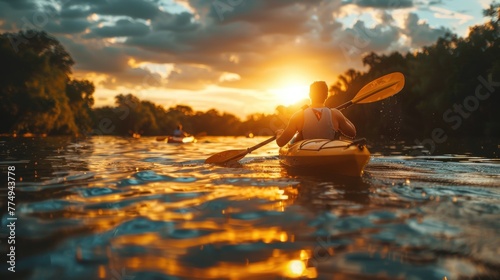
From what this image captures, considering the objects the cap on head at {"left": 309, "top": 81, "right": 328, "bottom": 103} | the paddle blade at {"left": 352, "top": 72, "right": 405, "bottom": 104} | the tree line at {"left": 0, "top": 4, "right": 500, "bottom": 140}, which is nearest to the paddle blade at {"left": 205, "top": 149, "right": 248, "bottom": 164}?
the cap on head at {"left": 309, "top": 81, "right": 328, "bottom": 103}

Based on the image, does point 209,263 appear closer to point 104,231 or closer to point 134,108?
point 104,231

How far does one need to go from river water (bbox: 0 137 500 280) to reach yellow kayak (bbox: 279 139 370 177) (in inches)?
25.5

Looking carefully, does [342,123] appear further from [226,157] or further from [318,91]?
[226,157]

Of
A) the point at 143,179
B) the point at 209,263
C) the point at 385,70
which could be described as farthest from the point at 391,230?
the point at 385,70

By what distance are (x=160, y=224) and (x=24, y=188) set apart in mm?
2883

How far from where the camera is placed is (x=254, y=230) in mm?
3328

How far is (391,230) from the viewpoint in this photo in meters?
3.29

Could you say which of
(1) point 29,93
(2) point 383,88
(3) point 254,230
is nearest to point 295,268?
(3) point 254,230

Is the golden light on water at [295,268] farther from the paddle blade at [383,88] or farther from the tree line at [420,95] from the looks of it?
the tree line at [420,95]

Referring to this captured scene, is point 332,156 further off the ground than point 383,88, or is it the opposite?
point 383,88

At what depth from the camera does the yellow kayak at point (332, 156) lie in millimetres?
6297

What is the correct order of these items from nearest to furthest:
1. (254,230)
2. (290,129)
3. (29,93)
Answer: (254,230), (290,129), (29,93)

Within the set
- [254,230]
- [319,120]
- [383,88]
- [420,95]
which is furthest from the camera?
[420,95]

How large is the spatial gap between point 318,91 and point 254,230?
4.54 meters
